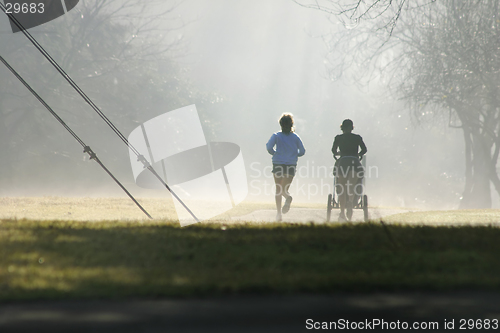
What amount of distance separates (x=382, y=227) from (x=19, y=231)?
13.6ft

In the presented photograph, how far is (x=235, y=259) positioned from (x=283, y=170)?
5197 millimetres

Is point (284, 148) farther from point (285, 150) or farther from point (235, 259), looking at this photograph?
point (235, 259)

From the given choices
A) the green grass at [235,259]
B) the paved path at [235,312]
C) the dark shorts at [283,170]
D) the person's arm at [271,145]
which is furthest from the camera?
the dark shorts at [283,170]

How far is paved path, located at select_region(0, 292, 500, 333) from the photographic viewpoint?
2.83 m

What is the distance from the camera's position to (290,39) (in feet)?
263

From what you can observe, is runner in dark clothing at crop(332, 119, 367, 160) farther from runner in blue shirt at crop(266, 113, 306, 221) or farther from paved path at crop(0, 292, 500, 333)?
paved path at crop(0, 292, 500, 333)

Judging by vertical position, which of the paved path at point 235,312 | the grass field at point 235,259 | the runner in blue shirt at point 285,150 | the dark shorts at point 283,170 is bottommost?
the paved path at point 235,312

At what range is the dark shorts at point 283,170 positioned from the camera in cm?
932

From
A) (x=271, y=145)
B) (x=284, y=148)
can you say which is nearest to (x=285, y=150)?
(x=284, y=148)

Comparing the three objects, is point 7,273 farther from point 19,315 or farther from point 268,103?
point 268,103

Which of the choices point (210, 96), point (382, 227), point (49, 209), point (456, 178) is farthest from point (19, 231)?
point (456, 178)

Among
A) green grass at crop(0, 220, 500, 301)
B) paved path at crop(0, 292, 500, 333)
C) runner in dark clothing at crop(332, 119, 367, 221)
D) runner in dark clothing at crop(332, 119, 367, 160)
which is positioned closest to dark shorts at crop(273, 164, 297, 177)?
runner in dark clothing at crop(332, 119, 367, 221)

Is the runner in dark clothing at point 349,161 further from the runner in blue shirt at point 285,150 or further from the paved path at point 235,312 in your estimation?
the paved path at point 235,312

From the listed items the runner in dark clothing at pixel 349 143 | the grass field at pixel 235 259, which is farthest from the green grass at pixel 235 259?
the runner in dark clothing at pixel 349 143
